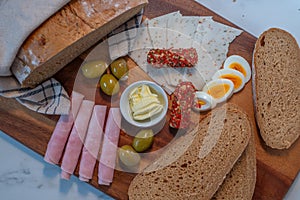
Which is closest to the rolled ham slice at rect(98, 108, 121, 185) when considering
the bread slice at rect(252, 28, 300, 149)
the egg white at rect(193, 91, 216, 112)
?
the egg white at rect(193, 91, 216, 112)

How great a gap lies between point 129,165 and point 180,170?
360 mm

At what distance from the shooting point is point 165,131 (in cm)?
312

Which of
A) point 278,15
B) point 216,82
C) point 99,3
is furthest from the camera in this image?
point 278,15

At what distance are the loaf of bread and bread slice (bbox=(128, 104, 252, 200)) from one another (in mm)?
960

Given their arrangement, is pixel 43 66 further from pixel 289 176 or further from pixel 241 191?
pixel 289 176

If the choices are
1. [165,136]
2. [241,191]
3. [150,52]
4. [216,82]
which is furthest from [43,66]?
[241,191]

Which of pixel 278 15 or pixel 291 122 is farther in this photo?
pixel 278 15

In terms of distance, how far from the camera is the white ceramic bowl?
119 inches

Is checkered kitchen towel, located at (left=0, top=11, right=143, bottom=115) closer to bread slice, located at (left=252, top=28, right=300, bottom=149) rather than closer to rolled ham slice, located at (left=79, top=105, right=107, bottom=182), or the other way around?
rolled ham slice, located at (left=79, top=105, right=107, bottom=182)

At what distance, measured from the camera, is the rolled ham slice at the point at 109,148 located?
2.99 metres

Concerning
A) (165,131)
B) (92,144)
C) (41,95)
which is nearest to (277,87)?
(165,131)

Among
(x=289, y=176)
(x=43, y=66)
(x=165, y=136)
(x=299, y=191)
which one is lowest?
(x=299, y=191)

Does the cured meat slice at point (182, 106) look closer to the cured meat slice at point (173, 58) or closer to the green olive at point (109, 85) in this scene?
the cured meat slice at point (173, 58)

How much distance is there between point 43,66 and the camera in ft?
9.67
